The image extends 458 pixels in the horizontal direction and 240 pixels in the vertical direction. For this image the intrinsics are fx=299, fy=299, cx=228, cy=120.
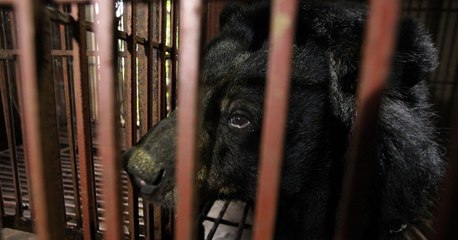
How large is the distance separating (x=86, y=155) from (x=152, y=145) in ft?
1.67

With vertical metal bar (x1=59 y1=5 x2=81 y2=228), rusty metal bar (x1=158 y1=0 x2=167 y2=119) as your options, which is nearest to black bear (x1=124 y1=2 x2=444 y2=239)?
rusty metal bar (x1=158 y1=0 x2=167 y2=119)

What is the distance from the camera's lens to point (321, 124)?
1.64 m

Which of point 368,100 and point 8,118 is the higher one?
point 368,100

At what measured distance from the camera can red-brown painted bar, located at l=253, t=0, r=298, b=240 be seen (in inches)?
21.2

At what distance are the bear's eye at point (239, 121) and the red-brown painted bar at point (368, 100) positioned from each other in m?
1.01

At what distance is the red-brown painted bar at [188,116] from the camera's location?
560 millimetres

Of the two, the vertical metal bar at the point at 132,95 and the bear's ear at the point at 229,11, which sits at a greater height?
the bear's ear at the point at 229,11

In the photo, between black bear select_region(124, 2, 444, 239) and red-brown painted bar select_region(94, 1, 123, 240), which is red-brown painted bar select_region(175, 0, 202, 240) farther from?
black bear select_region(124, 2, 444, 239)

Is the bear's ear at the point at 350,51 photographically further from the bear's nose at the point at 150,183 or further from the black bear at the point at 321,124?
the bear's nose at the point at 150,183

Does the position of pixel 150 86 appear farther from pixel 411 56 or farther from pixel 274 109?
pixel 411 56

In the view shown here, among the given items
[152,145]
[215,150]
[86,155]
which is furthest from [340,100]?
[86,155]

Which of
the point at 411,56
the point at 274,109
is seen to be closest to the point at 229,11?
the point at 411,56

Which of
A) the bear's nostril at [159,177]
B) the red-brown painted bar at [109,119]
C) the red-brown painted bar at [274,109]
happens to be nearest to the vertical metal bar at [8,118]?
the bear's nostril at [159,177]

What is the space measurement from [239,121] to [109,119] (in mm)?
978
